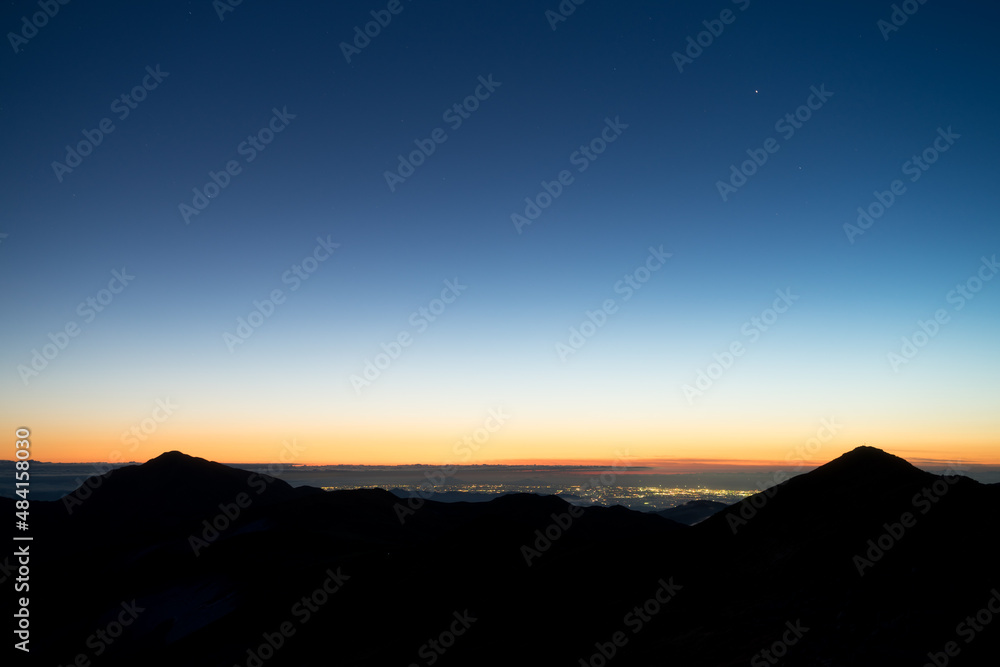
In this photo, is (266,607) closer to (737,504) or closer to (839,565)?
(737,504)

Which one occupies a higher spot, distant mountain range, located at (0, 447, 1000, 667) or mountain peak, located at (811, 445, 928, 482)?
mountain peak, located at (811, 445, 928, 482)

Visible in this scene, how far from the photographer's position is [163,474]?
422 ft

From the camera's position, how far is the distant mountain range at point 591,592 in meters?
19.9

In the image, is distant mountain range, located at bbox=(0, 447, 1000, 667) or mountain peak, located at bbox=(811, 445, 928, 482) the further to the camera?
mountain peak, located at bbox=(811, 445, 928, 482)

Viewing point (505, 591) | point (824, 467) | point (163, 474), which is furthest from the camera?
point (163, 474)

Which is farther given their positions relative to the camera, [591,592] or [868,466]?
[868,466]

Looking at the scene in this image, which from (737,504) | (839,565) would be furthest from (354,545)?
(839,565)

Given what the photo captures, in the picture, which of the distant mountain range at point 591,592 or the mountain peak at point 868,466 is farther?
the mountain peak at point 868,466

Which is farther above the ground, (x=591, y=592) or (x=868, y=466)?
(x=868, y=466)

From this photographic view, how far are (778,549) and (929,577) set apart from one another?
821 centimetres

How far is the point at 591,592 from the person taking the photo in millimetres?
30344

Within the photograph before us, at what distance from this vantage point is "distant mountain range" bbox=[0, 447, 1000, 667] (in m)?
→ 19.9

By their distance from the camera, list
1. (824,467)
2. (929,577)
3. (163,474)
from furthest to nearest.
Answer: (163,474) < (824,467) < (929,577)

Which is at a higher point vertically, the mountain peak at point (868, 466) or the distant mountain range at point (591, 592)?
the mountain peak at point (868, 466)
